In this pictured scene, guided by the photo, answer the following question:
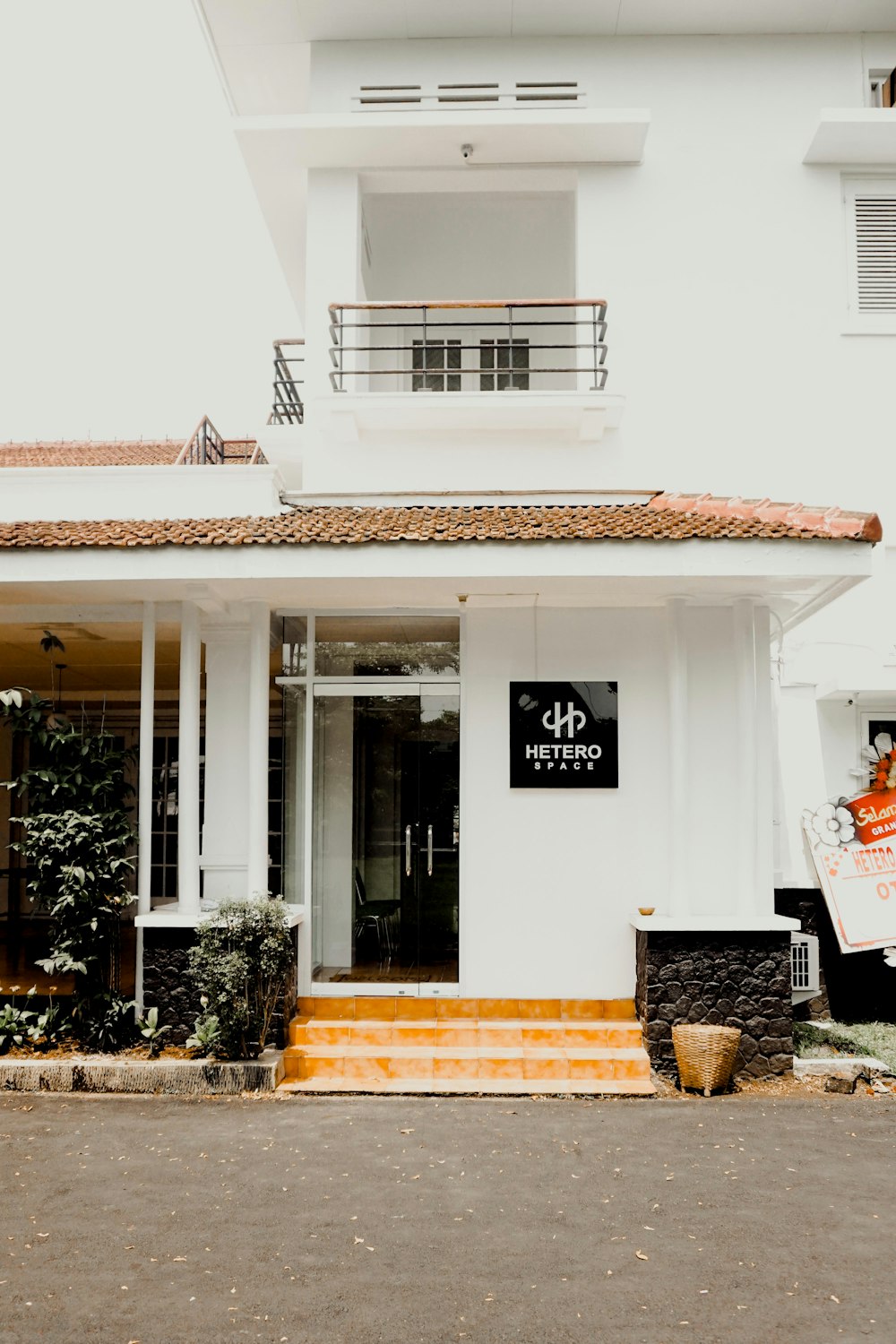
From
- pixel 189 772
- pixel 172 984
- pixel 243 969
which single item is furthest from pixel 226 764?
pixel 243 969

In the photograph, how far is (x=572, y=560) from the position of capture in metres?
8.42

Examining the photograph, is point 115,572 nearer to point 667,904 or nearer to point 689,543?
point 689,543

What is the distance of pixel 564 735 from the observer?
939 centimetres

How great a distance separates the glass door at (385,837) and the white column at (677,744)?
68.3 inches

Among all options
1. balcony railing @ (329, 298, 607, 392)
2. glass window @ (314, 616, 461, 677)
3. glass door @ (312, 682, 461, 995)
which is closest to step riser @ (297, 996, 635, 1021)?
glass door @ (312, 682, 461, 995)

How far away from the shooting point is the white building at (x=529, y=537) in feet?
28.5

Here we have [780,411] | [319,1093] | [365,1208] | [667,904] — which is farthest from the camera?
[780,411]

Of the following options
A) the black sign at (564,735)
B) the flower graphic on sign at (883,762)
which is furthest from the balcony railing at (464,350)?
the flower graphic on sign at (883,762)

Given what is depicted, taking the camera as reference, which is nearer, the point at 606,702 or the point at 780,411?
the point at 606,702

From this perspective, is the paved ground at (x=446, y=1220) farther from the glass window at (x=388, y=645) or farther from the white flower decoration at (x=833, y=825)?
the glass window at (x=388, y=645)

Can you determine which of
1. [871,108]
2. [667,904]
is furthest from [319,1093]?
[871,108]

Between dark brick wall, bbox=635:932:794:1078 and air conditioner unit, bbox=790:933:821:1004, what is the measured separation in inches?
61.5

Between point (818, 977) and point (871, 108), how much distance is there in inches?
354

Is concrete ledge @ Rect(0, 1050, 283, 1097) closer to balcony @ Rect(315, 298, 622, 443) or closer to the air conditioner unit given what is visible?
the air conditioner unit
